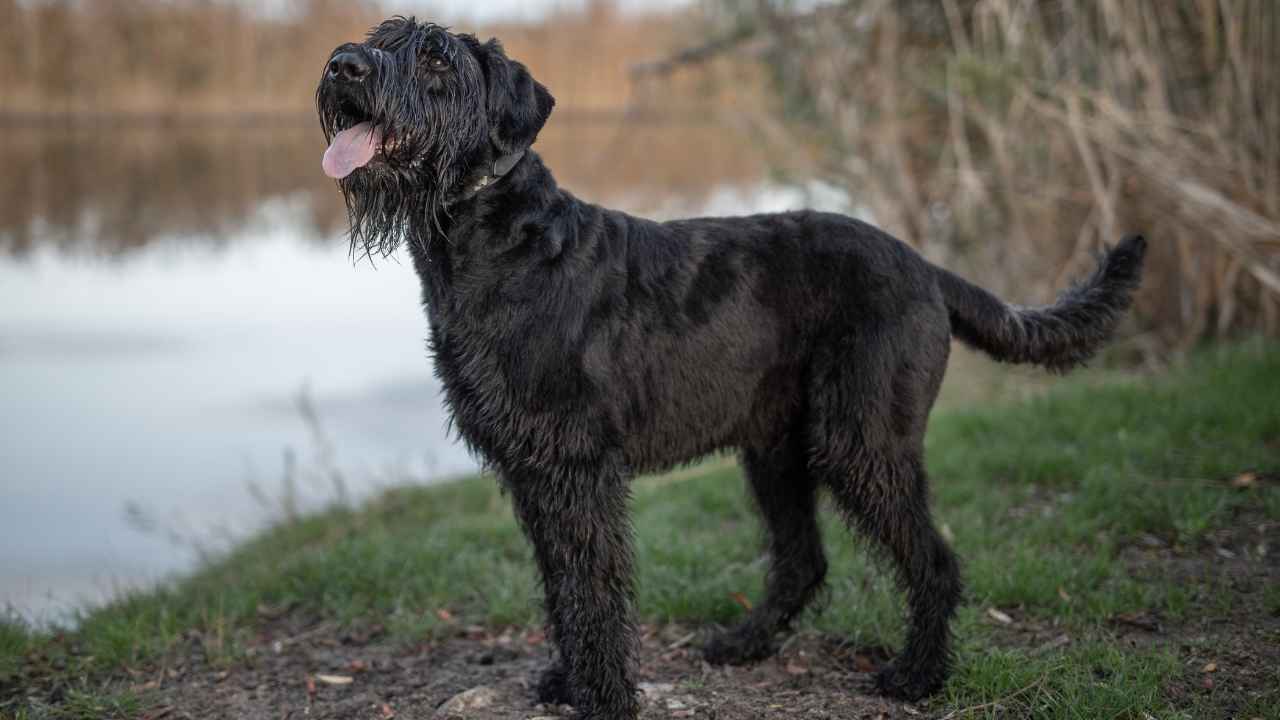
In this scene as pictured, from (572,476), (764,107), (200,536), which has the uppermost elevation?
(764,107)

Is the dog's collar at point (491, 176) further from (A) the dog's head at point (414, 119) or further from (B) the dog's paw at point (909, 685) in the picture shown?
(B) the dog's paw at point (909, 685)

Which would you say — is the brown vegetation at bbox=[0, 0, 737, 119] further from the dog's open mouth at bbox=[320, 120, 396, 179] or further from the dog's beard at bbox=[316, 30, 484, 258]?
the dog's open mouth at bbox=[320, 120, 396, 179]

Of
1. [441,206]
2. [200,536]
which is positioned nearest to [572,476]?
[441,206]

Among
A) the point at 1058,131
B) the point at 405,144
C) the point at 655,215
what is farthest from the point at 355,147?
the point at 655,215

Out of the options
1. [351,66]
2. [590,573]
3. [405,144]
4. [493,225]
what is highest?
[351,66]

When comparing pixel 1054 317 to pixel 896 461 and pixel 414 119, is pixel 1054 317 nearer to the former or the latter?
pixel 896 461

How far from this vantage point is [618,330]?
3.67 metres

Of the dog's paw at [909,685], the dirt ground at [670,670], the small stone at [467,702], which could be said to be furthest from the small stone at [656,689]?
the dog's paw at [909,685]

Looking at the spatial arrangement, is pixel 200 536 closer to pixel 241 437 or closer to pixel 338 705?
pixel 241 437

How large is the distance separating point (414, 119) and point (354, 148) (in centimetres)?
21

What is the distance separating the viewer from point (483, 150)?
354 cm

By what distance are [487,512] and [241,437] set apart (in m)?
3.35

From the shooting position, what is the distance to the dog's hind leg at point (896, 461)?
389 cm

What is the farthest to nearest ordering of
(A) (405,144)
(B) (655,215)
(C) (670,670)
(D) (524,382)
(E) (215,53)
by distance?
(E) (215,53) → (B) (655,215) → (C) (670,670) → (D) (524,382) → (A) (405,144)
